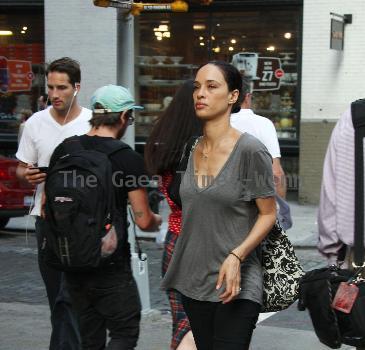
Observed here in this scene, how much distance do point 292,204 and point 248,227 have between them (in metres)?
12.2

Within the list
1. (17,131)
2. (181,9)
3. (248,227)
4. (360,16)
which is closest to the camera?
(248,227)

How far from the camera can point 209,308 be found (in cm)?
371

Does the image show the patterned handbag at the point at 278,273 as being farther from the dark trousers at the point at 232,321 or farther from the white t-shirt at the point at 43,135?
the white t-shirt at the point at 43,135

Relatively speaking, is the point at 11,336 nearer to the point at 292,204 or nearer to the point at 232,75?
the point at 232,75

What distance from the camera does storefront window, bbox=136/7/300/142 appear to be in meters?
16.2

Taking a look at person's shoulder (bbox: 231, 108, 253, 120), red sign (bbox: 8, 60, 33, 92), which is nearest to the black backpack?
person's shoulder (bbox: 231, 108, 253, 120)

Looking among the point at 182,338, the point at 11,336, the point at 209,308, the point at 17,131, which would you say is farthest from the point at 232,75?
the point at 17,131

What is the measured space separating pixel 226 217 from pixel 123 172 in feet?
2.35

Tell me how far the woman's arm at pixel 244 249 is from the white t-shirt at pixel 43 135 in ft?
6.53

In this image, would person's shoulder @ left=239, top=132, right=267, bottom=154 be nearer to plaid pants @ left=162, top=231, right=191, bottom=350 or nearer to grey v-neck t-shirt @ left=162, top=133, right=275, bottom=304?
grey v-neck t-shirt @ left=162, top=133, right=275, bottom=304

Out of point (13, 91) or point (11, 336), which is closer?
point (11, 336)

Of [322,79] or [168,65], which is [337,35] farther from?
[168,65]

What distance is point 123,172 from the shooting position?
13.5ft

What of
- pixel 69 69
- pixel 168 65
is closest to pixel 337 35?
pixel 168 65
